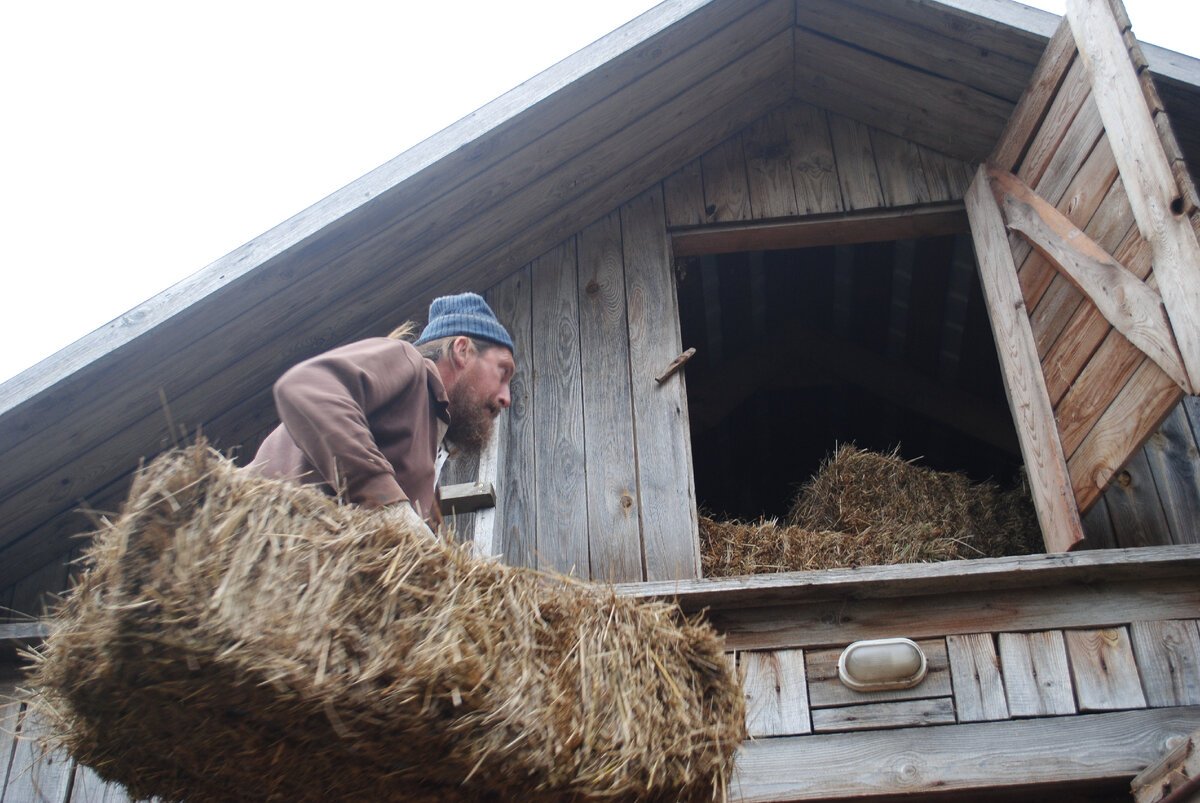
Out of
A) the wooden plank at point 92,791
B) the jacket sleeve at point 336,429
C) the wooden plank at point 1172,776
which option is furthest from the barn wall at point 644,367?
the wooden plank at point 92,791

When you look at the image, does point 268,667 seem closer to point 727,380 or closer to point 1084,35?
point 1084,35

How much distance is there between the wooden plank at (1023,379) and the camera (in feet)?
12.5

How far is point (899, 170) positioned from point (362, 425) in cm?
346

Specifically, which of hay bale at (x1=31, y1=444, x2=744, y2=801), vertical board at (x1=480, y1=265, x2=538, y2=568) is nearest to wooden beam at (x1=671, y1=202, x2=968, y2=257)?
vertical board at (x1=480, y1=265, x2=538, y2=568)

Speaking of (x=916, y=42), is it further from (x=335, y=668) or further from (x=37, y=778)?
(x=37, y=778)

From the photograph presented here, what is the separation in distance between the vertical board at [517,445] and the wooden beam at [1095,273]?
2.20 metres

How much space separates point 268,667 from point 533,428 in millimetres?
2741

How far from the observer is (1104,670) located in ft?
11.2

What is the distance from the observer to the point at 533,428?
4.47 m

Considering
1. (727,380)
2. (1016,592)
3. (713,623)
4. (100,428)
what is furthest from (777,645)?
(727,380)

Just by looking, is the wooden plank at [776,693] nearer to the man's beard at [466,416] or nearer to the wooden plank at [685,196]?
the man's beard at [466,416]

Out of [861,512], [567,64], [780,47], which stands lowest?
[861,512]

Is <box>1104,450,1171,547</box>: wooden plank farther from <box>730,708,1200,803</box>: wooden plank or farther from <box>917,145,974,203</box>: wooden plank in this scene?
<box>917,145,974,203</box>: wooden plank

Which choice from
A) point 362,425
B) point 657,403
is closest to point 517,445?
point 657,403
